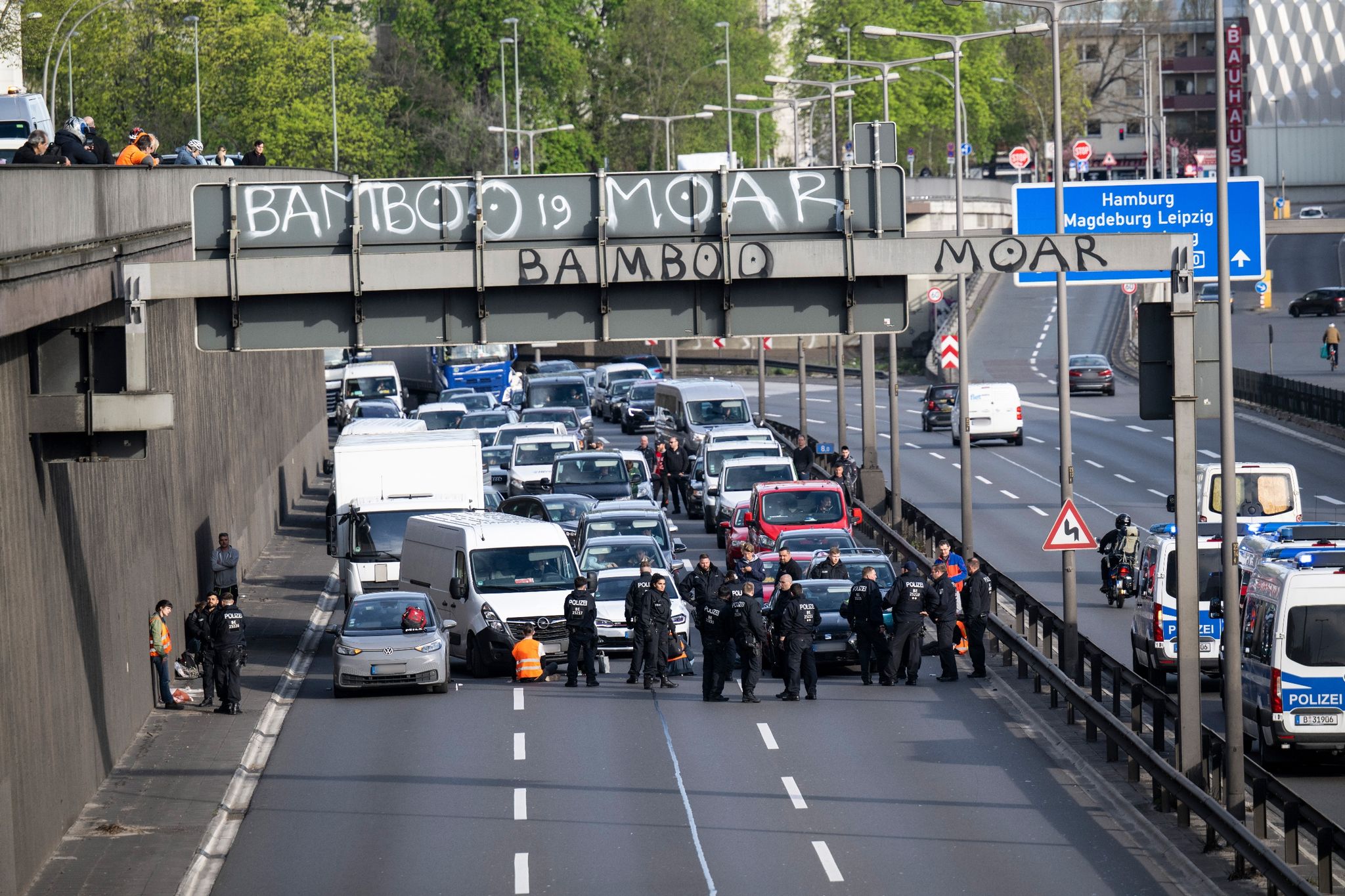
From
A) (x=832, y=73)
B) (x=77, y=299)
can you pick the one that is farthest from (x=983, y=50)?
(x=77, y=299)

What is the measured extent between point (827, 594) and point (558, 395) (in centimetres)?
3782

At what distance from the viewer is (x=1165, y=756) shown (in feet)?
65.5

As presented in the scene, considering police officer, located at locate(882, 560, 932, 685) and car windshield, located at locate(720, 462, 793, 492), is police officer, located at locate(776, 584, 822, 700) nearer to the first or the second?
police officer, located at locate(882, 560, 932, 685)

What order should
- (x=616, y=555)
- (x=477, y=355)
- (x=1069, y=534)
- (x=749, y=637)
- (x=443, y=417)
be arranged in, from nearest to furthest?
(x=749, y=637)
(x=1069, y=534)
(x=616, y=555)
(x=443, y=417)
(x=477, y=355)

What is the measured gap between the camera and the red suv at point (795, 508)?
1460 inches

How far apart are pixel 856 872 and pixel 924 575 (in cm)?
1120

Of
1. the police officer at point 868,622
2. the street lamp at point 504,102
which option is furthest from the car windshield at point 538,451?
the street lamp at point 504,102

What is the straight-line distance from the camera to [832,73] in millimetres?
113250

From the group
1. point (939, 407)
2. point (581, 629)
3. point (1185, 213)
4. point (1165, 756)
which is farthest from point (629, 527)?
point (939, 407)

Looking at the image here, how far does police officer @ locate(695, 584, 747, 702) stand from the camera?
24.6 m

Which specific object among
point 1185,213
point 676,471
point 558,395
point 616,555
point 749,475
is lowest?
point 616,555

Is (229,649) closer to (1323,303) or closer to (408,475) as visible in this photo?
(408,475)

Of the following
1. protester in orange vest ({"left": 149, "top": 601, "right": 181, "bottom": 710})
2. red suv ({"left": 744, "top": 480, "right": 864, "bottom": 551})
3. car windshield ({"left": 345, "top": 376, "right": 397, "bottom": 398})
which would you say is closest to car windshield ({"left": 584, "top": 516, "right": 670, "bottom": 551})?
red suv ({"left": 744, "top": 480, "right": 864, "bottom": 551})

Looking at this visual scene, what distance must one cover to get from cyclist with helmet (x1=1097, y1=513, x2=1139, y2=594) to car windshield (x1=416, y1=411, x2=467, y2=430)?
26539mm
